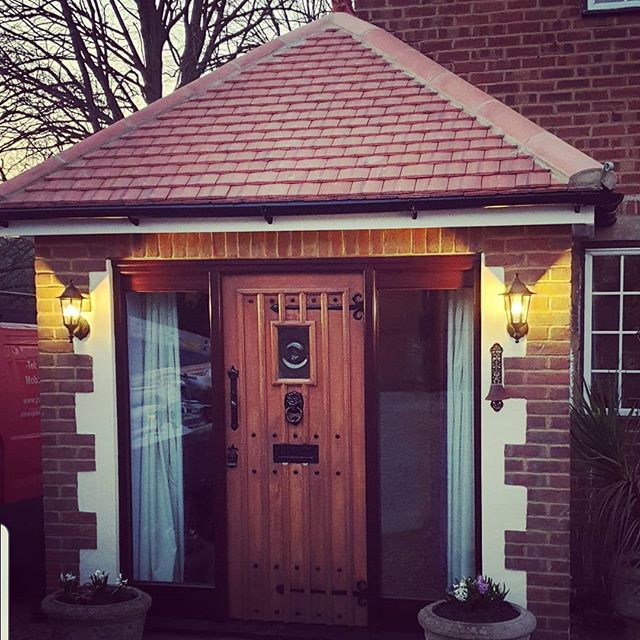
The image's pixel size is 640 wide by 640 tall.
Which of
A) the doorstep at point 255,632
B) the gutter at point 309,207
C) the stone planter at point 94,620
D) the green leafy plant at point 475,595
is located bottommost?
the doorstep at point 255,632

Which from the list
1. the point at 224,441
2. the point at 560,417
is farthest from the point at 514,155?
the point at 224,441

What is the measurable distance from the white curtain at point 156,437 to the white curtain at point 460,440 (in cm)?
192

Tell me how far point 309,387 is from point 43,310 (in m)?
1.94

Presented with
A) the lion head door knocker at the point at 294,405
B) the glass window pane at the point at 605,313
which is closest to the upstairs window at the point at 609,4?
the glass window pane at the point at 605,313

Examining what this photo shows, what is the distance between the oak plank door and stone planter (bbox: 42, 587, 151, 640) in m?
0.85

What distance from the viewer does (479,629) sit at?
4.89 metres

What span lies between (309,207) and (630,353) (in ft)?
10.6

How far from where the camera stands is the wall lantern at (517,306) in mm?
5275

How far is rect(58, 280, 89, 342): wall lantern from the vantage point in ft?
18.7

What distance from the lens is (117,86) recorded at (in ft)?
46.3

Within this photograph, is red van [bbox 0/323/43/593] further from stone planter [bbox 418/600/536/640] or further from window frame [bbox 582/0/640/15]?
window frame [bbox 582/0/640/15]

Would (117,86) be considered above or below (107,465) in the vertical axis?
above

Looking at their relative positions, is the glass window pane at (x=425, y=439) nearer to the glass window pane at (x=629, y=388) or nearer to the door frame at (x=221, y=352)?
the door frame at (x=221, y=352)

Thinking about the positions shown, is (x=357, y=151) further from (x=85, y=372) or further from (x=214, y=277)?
(x=85, y=372)
